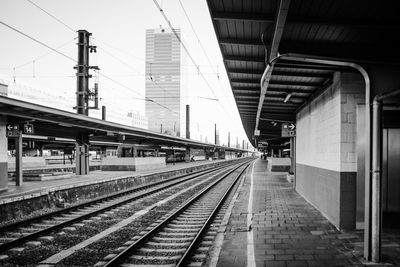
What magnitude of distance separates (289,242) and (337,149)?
8.01ft

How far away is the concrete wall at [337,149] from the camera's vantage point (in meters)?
7.27

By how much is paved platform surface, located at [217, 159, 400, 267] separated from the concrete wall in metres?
0.43

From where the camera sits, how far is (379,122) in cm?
540

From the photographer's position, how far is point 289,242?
657 centimetres

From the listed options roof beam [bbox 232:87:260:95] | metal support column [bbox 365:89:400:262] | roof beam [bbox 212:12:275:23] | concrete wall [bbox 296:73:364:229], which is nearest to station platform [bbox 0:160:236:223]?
roof beam [bbox 232:87:260:95]

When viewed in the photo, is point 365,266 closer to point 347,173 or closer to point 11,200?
point 347,173

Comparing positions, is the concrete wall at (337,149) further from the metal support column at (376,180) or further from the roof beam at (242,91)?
the roof beam at (242,91)

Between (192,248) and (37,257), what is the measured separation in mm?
2856

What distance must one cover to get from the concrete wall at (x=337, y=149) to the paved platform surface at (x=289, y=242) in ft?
1.42

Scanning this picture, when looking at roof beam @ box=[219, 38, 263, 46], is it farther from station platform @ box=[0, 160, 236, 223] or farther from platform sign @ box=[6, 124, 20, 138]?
platform sign @ box=[6, 124, 20, 138]

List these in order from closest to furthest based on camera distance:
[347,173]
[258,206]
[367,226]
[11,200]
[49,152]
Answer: [367,226] → [347,173] → [11,200] → [258,206] → [49,152]

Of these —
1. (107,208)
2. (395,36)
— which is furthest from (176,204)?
(395,36)

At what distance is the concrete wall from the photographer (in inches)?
286

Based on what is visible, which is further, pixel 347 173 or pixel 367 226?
pixel 347 173
